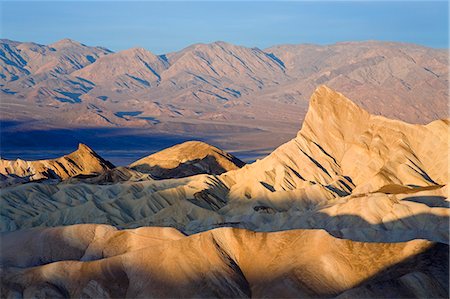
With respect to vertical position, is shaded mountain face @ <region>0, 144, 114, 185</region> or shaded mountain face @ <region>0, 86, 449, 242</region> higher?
shaded mountain face @ <region>0, 86, 449, 242</region>

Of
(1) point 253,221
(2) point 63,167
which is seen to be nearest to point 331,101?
(1) point 253,221

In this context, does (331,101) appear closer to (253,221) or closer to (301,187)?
(301,187)

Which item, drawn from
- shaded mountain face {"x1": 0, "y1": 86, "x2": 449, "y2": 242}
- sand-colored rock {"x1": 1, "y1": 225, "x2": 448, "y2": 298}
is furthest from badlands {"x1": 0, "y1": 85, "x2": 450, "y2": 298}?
shaded mountain face {"x1": 0, "y1": 86, "x2": 449, "y2": 242}

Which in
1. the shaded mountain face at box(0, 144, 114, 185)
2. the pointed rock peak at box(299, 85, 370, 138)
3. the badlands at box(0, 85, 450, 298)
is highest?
the pointed rock peak at box(299, 85, 370, 138)

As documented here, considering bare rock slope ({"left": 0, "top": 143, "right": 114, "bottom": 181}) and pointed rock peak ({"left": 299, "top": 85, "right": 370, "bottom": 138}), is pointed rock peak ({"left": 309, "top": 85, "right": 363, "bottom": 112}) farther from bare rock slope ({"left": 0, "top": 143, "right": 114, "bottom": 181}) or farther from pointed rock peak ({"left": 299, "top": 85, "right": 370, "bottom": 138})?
bare rock slope ({"left": 0, "top": 143, "right": 114, "bottom": 181})

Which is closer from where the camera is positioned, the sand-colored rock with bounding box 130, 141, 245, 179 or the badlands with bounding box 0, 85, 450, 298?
the badlands with bounding box 0, 85, 450, 298

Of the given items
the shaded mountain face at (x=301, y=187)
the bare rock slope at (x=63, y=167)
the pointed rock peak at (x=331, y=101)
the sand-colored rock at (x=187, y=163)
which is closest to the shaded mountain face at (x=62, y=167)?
the bare rock slope at (x=63, y=167)

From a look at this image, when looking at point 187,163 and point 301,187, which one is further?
point 187,163

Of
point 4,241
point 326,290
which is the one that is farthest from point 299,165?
point 326,290

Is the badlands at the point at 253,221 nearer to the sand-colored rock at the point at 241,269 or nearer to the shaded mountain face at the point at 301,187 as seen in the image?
the sand-colored rock at the point at 241,269

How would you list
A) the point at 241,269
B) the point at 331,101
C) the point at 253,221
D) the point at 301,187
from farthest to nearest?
the point at 331,101, the point at 301,187, the point at 253,221, the point at 241,269
